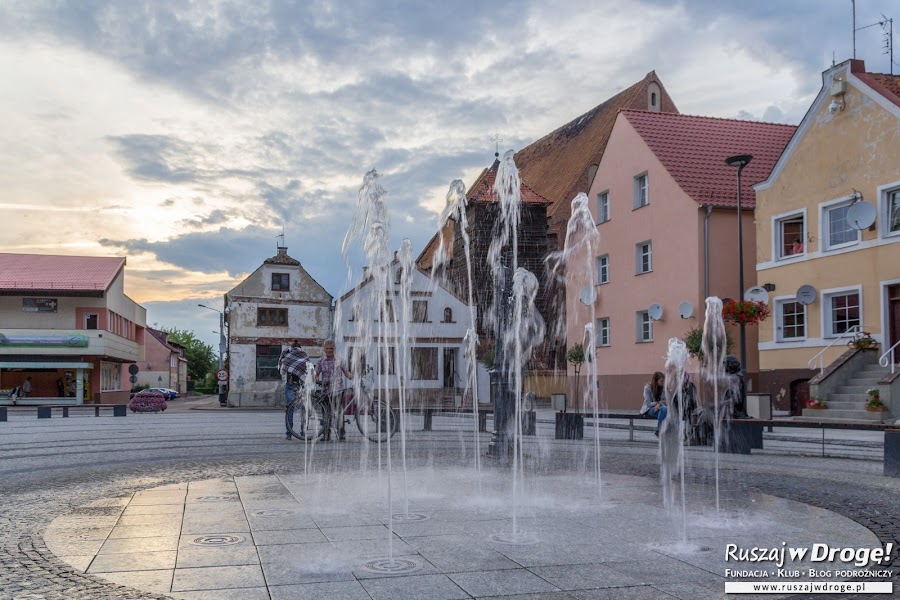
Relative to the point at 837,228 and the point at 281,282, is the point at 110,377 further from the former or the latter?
the point at 837,228

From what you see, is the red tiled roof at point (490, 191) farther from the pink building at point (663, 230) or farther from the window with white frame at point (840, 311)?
the window with white frame at point (840, 311)

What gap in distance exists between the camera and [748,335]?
30.3 m

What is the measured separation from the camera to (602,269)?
37.2 m

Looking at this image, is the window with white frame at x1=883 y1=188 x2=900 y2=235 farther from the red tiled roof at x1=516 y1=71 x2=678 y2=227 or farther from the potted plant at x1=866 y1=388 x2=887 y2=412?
the red tiled roof at x1=516 y1=71 x2=678 y2=227

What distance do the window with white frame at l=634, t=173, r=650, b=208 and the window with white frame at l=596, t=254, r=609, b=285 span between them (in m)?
3.30

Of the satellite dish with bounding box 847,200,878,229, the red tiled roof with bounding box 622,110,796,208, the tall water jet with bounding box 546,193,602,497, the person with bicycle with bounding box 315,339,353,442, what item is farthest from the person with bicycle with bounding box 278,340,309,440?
the red tiled roof with bounding box 622,110,796,208

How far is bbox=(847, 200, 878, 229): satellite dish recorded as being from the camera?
23156 millimetres

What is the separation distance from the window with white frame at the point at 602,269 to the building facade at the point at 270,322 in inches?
770

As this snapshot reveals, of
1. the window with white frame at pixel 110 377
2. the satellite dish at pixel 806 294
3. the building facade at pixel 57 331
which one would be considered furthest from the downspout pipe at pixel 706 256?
the window with white frame at pixel 110 377

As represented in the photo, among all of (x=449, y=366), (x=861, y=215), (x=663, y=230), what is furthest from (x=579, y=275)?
(x=861, y=215)

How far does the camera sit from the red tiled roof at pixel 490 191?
49.9m

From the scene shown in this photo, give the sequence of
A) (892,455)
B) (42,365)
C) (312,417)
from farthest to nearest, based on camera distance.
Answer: (42,365) < (312,417) < (892,455)

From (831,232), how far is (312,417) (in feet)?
57.7

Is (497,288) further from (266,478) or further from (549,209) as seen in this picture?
(549,209)
